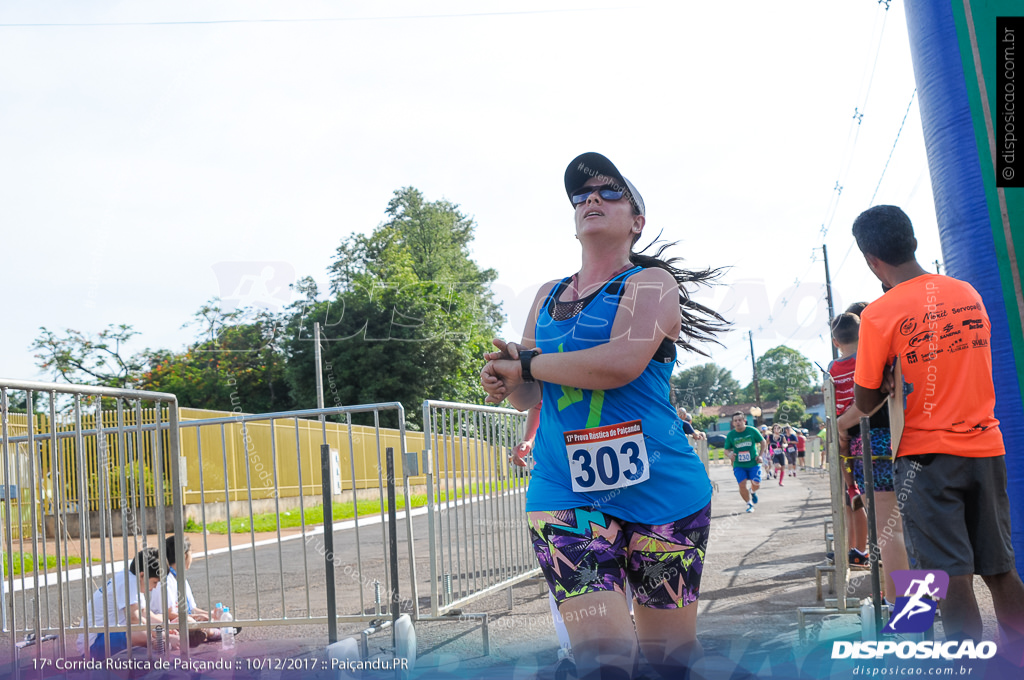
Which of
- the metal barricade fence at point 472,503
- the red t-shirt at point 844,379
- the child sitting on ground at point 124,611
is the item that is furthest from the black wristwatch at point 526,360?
the red t-shirt at point 844,379

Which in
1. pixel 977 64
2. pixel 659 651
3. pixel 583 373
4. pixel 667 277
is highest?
pixel 977 64

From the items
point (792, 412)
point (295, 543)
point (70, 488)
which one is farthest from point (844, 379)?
point (792, 412)

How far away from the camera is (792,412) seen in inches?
4414

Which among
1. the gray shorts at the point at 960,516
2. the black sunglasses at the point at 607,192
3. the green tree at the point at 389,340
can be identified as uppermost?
the green tree at the point at 389,340

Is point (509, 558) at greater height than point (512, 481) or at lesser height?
lesser

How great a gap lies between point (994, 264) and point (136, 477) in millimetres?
5227


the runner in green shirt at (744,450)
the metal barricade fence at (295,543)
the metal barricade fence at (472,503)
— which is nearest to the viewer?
the metal barricade fence at (295,543)

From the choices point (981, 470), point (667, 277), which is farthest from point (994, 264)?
point (667, 277)

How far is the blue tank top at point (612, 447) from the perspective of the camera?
2.49 m

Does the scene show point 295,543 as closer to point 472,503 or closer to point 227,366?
point 472,503

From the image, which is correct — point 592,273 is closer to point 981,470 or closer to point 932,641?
point 981,470

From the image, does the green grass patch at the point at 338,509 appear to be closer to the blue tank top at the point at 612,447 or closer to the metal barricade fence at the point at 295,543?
the metal barricade fence at the point at 295,543

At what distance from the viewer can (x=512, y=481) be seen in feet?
24.0

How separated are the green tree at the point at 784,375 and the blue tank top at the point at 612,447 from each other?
131705 mm
